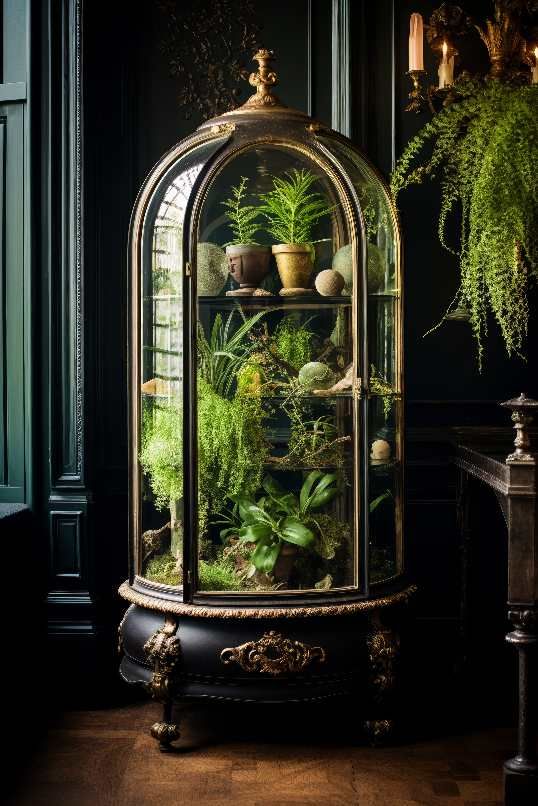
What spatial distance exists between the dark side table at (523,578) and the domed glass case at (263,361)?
0.54m

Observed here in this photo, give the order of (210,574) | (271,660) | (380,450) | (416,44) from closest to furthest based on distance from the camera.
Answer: (271,660), (210,574), (380,450), (416,44)

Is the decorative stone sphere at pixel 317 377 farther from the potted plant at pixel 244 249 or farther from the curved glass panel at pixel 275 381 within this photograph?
the potted plant at pixel 244 249

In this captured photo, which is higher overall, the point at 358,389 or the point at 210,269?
the point at 210,269

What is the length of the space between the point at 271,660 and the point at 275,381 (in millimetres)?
871

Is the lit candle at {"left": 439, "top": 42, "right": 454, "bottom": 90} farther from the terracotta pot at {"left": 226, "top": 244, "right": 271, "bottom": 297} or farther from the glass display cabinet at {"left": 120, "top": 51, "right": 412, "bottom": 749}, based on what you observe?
the terracotta pot at {"left": 226, "top": 244, "right": 271, "bottom": 297}

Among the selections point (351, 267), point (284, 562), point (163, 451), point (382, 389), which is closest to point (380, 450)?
point (382, 389)

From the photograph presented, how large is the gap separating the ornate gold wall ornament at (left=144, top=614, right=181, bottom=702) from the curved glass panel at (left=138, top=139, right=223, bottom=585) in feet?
0.58

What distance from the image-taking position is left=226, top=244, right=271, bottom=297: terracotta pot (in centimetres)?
311

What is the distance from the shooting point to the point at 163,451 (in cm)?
311

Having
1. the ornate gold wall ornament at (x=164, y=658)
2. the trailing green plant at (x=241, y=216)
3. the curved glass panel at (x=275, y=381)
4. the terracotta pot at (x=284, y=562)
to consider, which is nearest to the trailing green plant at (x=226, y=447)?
the curved glass panel at (x=275, y=381)

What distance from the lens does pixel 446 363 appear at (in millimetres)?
3650

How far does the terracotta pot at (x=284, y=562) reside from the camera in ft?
10.1

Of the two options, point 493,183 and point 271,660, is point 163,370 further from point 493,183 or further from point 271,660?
point 493,183

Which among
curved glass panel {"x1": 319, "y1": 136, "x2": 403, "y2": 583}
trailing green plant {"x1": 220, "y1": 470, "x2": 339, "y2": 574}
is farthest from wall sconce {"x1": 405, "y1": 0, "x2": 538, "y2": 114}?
trailing green plant {"x1": 220, "y1": 470, "x2": 339, "y2": 574}
